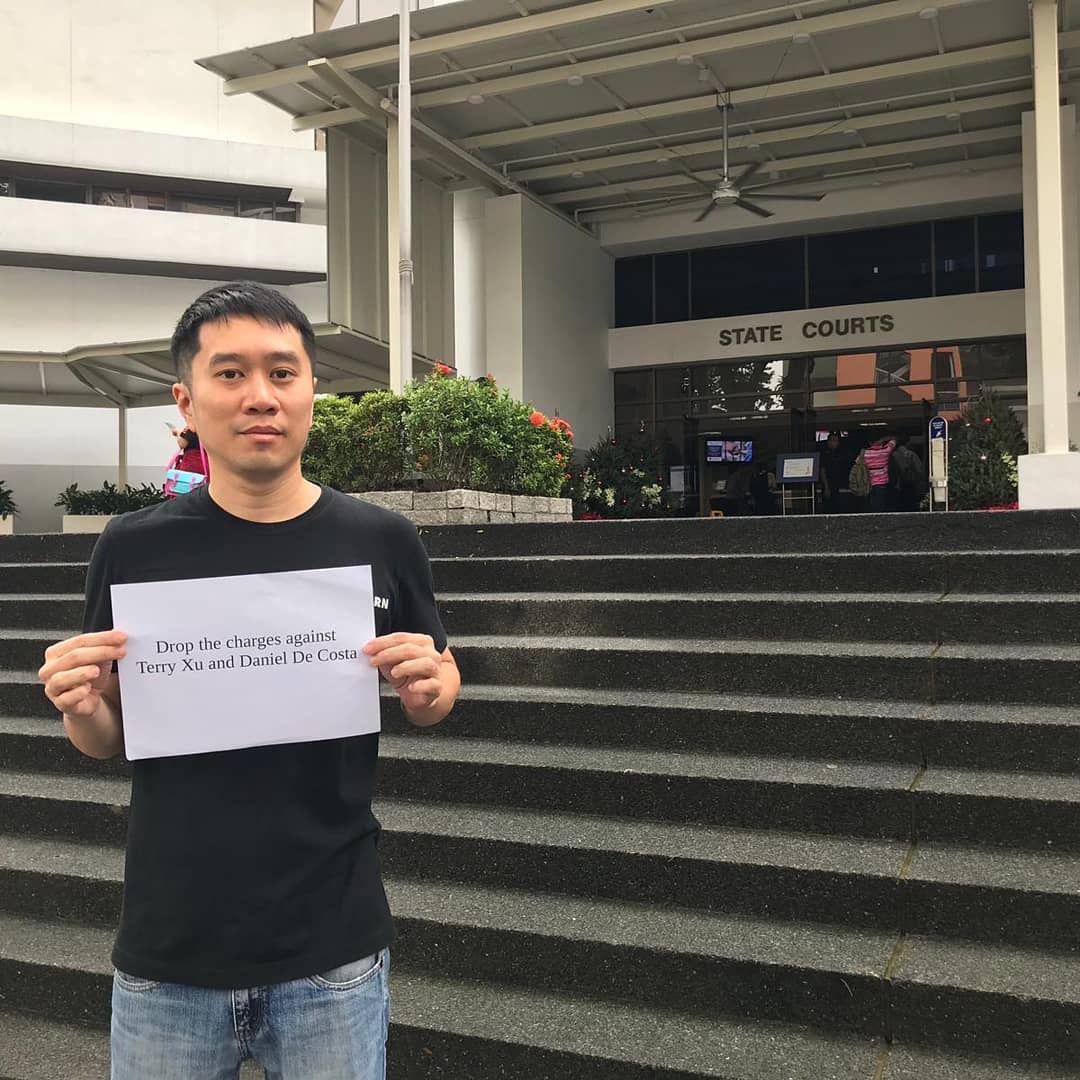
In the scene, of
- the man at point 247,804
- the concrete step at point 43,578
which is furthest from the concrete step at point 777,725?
the concrete step at point 43,578

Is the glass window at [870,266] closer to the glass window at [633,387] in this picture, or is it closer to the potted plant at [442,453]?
the glass window at [633,387]

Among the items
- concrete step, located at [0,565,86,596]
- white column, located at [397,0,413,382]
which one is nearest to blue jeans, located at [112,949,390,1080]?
concrete step, located at [0,565,86,596]

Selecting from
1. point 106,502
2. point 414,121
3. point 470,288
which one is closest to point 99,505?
point 106,502

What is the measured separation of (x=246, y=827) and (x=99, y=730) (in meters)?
0.33

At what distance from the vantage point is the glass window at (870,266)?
19.8 m

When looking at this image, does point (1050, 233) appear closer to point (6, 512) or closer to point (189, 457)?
point (189, 457)

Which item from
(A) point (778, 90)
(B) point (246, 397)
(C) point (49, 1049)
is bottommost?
(C) point (49, 1049)

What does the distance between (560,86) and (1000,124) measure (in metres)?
7.02

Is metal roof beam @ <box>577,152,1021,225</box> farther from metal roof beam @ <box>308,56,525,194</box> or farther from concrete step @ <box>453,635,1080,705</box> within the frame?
concrete step @ <box>453,635,1080,705</box>

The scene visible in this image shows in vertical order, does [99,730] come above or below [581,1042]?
above

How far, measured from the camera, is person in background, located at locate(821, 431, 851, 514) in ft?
66.8

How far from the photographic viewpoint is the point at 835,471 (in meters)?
20.5

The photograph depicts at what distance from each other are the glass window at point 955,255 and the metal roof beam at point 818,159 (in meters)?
2.33

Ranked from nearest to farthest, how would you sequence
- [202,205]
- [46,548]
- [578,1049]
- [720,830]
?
[578,1049] → [720,830] → [46,548] → [202,205]
